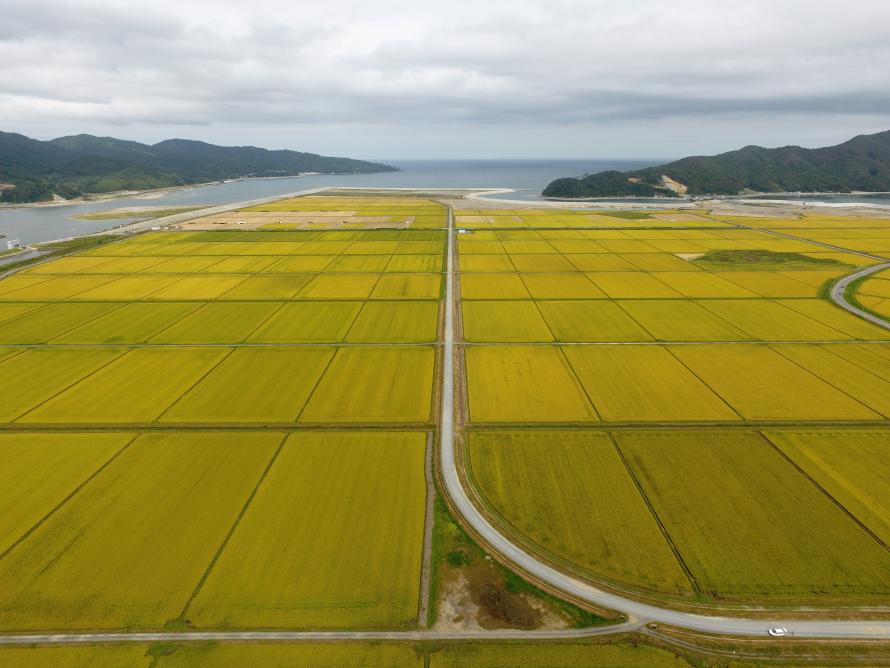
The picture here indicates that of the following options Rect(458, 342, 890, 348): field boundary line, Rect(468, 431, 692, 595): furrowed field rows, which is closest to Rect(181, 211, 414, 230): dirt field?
Rect(458, 342, 890, 348): field boundary line

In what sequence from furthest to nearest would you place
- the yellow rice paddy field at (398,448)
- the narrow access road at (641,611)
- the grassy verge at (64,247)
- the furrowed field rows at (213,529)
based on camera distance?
the grassy verge at (64,247)
the yellow rice paddy field at (398,448)
the furrowed field rows at (213,529)
the narrow access road at (641,611)

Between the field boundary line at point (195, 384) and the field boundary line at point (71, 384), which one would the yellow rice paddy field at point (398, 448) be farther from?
the field boundary line at point (195, 384)

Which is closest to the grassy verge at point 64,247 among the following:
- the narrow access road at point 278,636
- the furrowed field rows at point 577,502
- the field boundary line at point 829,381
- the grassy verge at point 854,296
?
the narrow access road at point 278,636

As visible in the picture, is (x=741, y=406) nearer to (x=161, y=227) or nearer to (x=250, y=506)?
(x=250, y=506)

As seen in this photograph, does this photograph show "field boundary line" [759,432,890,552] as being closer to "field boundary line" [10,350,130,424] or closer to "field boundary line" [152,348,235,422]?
"field boundary line" [152,348,235,422]

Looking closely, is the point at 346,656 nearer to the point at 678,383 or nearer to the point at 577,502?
the point at 577,502

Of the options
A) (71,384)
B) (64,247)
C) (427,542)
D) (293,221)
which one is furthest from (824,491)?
(293,221)

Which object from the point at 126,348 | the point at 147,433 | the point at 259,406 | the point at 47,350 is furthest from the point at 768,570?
the point at 47,350
